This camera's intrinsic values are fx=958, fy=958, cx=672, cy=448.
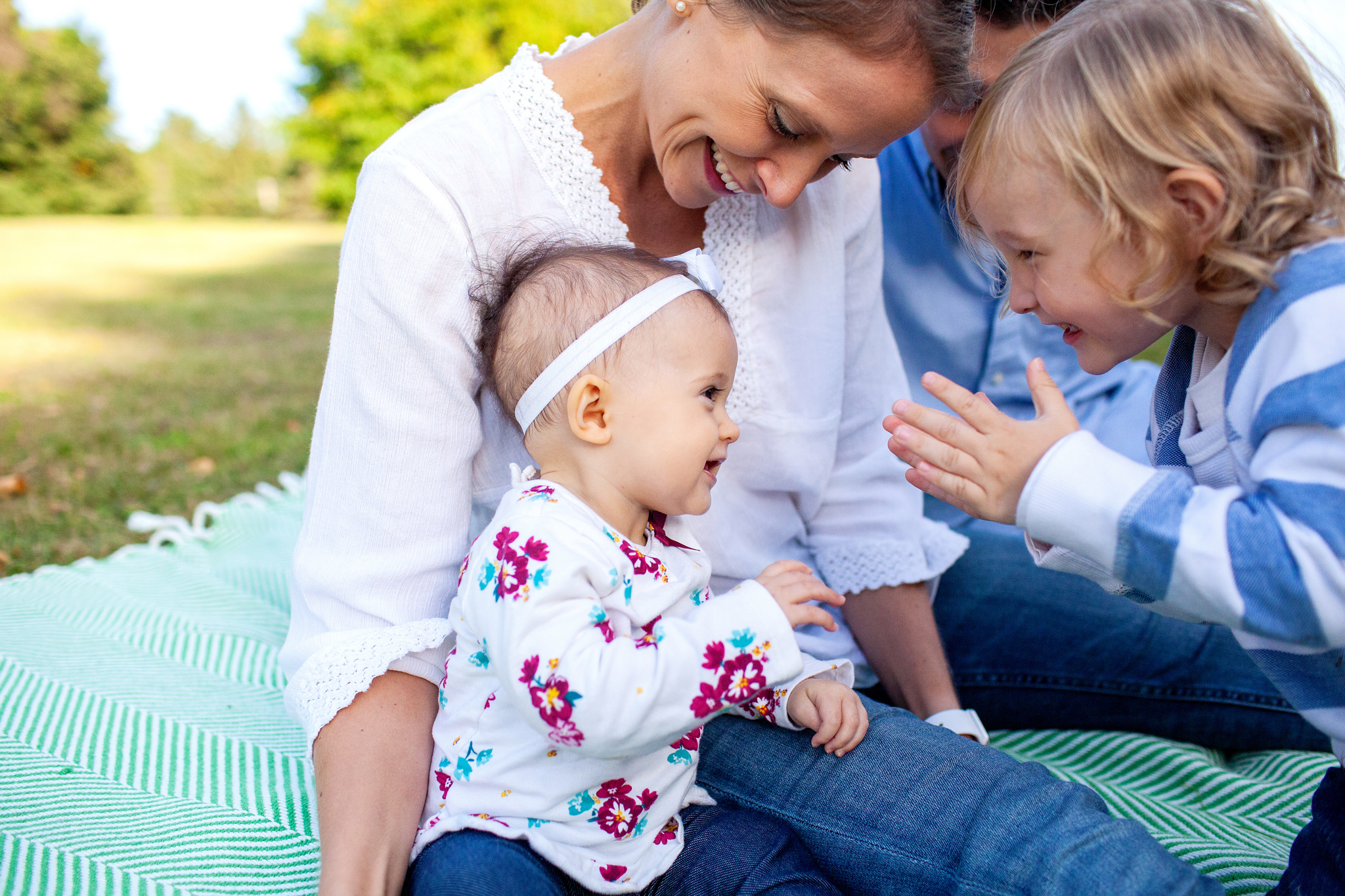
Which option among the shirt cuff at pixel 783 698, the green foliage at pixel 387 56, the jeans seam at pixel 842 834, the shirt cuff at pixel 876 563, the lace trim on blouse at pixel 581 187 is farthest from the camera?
the green foliage at pixel 387 56

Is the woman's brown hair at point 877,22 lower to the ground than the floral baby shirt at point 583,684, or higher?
higher

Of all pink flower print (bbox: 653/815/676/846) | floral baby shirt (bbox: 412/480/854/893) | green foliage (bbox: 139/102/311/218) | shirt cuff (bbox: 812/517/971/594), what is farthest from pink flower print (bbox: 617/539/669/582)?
green foliage (bbox: 139/102/311/218)

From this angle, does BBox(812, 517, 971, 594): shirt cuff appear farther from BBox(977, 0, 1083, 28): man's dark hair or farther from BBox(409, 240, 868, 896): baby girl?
BBox(977, 0, 1083, 28): man's dark hair

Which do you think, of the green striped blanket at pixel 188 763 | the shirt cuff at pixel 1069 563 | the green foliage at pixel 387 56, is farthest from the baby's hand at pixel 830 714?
the green foliage at pixel 387 56

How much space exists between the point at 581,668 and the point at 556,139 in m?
0.93

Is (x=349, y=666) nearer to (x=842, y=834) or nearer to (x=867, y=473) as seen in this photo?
(x=842, y=834)

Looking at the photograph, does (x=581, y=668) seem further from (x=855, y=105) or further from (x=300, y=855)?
(x=855, y=105)

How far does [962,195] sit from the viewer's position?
1.56 meters

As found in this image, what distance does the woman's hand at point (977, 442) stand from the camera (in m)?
1.24

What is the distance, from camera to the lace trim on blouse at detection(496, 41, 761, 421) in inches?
64.3

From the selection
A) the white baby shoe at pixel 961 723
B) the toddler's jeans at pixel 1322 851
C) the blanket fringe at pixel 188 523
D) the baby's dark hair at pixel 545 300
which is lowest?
the blanket fringe at pixel 188 523

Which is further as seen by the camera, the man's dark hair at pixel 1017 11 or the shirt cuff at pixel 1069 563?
the man's dark hair at pixel 1017 11

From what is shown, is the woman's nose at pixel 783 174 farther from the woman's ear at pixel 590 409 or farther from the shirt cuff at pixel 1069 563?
the shirt cuff at pixel 1069 563

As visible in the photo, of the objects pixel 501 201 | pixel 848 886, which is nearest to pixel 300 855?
pixel 848 886
